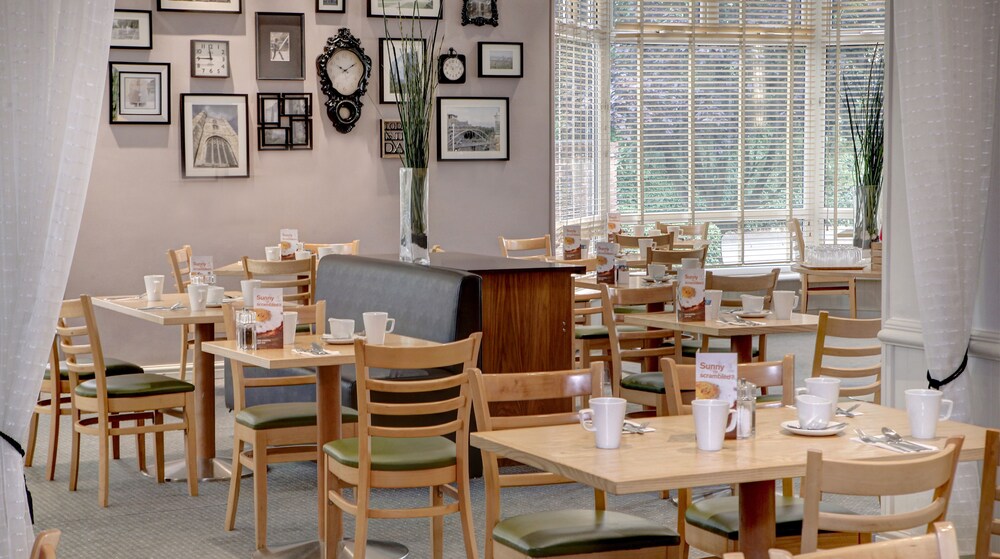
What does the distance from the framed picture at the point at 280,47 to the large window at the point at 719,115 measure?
2.38 metres

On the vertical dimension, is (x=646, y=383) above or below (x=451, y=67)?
below

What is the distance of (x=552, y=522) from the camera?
3324 mm

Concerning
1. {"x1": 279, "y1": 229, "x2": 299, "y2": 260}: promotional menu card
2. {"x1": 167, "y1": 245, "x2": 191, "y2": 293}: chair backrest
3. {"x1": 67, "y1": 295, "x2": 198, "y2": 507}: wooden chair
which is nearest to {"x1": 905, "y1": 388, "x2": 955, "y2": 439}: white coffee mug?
{"x1": 67, "y1": 295, "x2": 198, "y2": 507}: wooden chair

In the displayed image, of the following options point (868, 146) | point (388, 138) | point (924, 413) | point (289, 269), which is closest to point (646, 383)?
point (289, 269)

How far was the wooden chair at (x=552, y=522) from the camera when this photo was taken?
10.5ft

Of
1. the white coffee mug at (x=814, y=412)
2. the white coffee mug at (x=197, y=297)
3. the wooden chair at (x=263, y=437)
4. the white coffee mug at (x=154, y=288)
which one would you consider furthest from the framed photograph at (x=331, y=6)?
the white coffee mug at (x=814, y=412)

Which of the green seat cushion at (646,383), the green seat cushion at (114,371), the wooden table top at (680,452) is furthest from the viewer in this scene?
the green seat cushion at (114,371)

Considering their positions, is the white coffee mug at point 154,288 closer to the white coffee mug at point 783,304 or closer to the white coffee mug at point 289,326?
the white coffee mug at point 289,326

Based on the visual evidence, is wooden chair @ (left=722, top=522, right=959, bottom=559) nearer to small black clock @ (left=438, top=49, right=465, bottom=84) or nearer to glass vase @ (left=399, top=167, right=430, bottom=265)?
glass vase @ (left=399, top=167, right=430, bottom=265)

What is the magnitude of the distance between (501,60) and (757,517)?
658 cm

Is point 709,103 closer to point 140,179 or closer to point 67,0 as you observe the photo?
point 140,179

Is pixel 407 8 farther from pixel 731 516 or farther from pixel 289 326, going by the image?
pixel 731 516

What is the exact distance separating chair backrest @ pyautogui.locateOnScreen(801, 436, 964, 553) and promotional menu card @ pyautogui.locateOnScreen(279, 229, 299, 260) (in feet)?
19.0

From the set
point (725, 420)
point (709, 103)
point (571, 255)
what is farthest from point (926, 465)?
point (709, 103)
